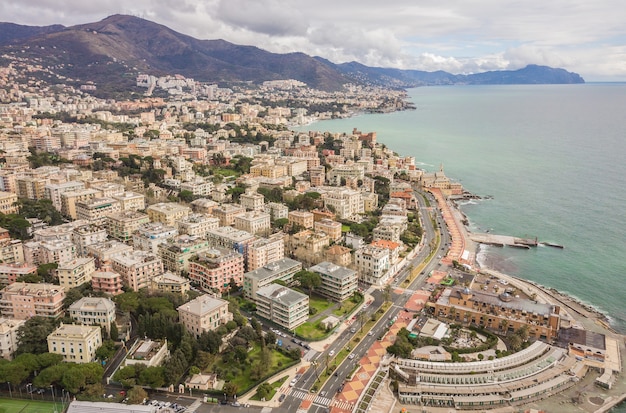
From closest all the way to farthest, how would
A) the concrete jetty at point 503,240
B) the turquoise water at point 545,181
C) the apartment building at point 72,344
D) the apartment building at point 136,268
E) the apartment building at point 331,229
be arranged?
the apartment building at point 72,344
the apartment building at point 136,268
the turquoise water at point 545,181
the apartment building at point 331,229
the concrete jetty at point 503,240

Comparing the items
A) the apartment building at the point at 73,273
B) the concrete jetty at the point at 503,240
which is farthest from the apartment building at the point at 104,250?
the concrete jetty at the point at 503,240

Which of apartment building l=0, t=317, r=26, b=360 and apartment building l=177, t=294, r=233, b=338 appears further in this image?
apartment building l=177, t=294, r=233, b=338

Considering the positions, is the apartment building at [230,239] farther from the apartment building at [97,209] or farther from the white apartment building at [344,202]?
the white apartment building at [344,202]

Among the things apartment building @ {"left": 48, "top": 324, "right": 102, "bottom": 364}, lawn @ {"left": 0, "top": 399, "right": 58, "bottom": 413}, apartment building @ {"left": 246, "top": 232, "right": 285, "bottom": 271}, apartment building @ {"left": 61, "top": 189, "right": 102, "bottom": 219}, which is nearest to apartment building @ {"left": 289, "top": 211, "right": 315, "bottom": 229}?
apartment building @ {"left": 246, "top": 232, "right": 285, "bottom": 271}

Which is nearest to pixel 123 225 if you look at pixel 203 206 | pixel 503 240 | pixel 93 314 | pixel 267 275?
pixel 203 206

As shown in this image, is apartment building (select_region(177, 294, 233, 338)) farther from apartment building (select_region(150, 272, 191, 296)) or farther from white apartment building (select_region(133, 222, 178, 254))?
white apartment building (select_region(133, 222, 178, 254))

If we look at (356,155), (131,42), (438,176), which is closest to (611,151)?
(438,176)
